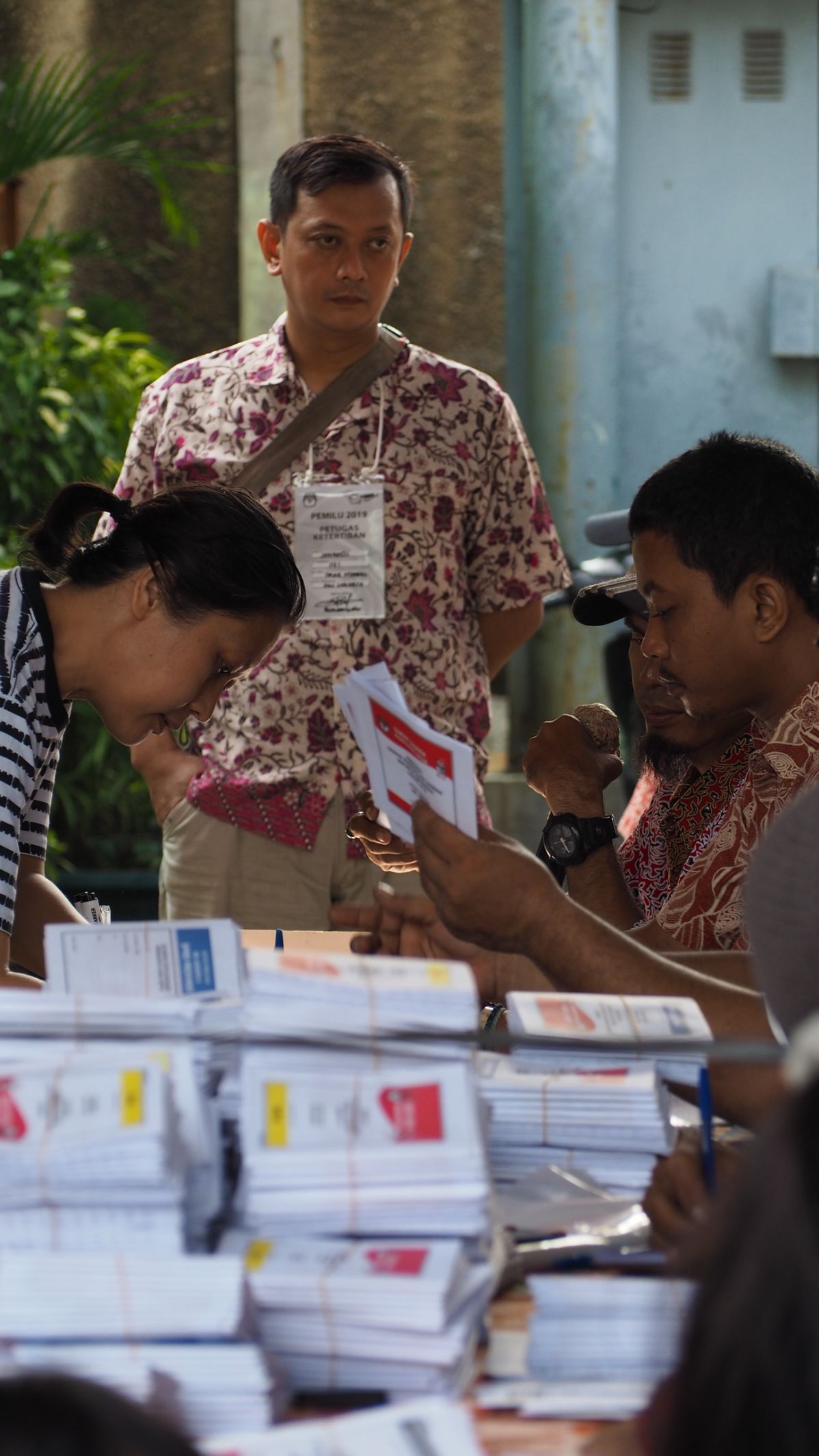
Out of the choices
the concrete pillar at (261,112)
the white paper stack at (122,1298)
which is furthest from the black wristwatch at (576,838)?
the concrete pillar at (261,112)

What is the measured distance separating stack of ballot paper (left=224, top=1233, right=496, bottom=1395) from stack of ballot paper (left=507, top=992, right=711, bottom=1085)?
0.37 meters

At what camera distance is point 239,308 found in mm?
6078

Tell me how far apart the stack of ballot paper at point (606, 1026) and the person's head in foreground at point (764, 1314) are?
0.74m

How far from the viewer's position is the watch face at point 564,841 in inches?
102

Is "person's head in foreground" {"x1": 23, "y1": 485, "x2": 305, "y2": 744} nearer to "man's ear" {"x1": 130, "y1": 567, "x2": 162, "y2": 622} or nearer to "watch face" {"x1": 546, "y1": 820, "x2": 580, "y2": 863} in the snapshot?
"man's ear" {"x1": 130, "y1": 567, "x2": 162, "y2": 622}

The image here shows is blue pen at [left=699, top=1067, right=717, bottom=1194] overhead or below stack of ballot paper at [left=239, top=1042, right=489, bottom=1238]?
below

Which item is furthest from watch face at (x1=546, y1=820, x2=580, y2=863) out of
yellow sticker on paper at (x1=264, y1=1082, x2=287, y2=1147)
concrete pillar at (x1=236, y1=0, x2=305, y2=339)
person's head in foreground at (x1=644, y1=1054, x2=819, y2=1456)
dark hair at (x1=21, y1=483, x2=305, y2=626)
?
concrete pillar at (x1=236, y1=0, x2=305, y2=339)

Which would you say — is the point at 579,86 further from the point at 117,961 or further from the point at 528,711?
the point at 117,961

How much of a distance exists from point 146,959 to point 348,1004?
0.35 metres

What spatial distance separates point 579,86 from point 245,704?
3.69 metres

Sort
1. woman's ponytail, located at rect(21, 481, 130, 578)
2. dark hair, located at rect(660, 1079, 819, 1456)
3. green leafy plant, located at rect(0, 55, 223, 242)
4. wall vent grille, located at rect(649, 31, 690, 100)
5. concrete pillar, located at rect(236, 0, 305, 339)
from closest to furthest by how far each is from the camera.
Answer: dark hair, located at rect(660, 1079, 819, 1456) < woman's ponytail, located at rect(21, 481, 130, 578) < green leafy plant, located at rect(0, 55, 223, 242) < concrete pillar, located at rect(236, 0, 305, 339) < wall vent grille, located at rect(649, 31, 690, 100)

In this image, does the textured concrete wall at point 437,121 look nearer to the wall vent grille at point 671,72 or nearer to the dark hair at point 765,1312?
the wall vent grille at point 671,72

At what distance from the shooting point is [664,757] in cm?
274

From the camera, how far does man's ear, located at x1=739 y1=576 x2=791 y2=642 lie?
2334 millimetres
